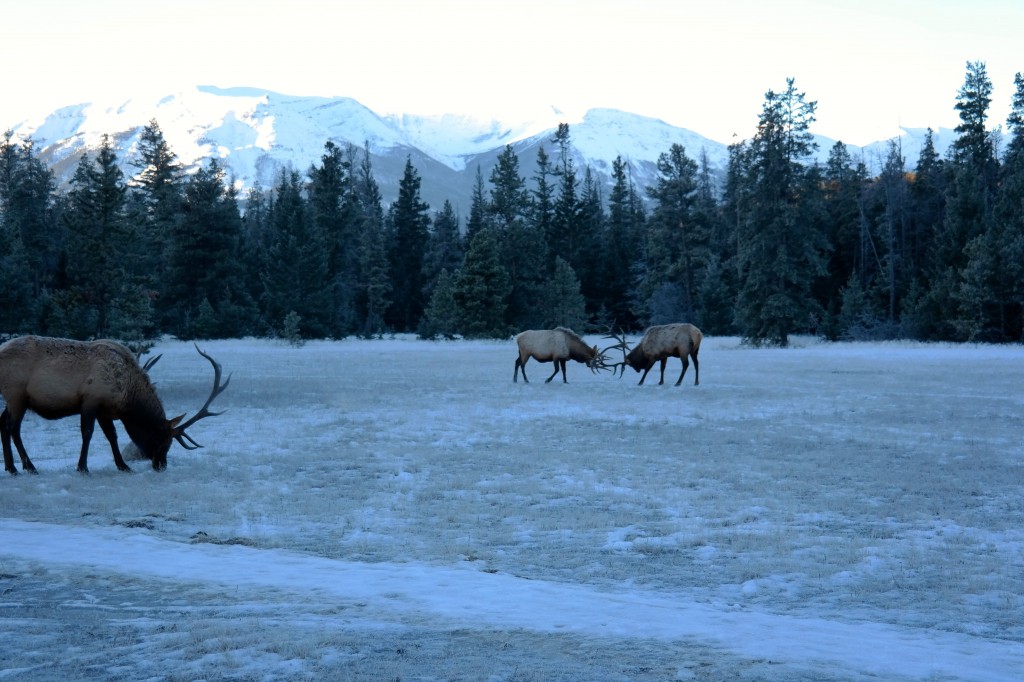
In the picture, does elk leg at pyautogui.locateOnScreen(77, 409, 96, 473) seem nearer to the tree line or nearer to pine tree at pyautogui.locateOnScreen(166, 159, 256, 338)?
the tree line

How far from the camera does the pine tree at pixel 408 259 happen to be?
79.4m

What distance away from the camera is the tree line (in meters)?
47.7

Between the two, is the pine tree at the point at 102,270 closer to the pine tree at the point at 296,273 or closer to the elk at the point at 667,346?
the elk at the point at 667,346

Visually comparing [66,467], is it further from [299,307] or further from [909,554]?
[299,307]

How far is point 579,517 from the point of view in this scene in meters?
9.37

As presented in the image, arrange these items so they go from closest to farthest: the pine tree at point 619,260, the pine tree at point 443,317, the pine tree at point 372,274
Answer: the pine tree at point 443,317 → the pine tree at point 372,274 → the pine tree at point 619,260

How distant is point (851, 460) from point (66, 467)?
10.7 m

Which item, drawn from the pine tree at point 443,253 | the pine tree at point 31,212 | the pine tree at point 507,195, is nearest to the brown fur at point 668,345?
the pine tree at point 31,212

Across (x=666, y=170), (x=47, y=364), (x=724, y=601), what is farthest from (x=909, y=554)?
(x=666, y=170)

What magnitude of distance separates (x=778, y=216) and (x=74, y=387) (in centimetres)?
4318

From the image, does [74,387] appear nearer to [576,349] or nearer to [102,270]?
[576,349]

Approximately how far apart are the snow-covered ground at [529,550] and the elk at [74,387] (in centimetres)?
67

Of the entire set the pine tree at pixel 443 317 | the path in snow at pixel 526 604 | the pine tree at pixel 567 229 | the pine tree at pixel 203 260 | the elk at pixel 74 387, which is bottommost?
the path in snow at pixel 526 604

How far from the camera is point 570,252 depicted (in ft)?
263
